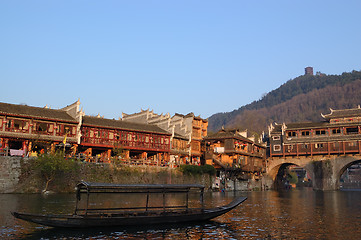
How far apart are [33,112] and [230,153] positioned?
39.2m

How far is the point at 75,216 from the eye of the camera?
18.4m

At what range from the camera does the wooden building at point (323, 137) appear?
254 ft

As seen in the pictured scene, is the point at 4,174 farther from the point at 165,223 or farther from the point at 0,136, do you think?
the point at 165,223

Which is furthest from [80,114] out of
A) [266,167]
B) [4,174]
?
[266,167]

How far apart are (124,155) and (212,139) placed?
23488 millimetres

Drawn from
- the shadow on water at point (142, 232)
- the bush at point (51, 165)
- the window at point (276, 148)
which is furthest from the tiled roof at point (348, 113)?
the shadow on water at point (142, 232)

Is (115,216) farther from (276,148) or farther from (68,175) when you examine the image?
(276,148)

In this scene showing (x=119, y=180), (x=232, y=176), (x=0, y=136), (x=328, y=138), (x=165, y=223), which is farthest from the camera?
(x=328, y=138)

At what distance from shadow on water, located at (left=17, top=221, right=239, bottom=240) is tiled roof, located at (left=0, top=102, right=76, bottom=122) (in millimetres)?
34590

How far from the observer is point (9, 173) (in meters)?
42.5

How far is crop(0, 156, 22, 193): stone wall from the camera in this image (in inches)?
1656

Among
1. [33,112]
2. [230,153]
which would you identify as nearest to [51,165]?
[33,112]

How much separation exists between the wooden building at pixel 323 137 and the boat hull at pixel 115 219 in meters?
64.4

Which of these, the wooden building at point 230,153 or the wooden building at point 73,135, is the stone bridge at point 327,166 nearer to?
the wooden building at point 230,153
